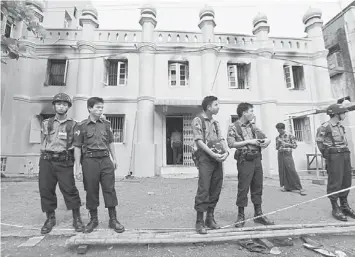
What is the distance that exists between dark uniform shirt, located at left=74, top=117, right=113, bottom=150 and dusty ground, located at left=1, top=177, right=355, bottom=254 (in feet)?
4.08

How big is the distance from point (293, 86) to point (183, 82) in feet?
18.0

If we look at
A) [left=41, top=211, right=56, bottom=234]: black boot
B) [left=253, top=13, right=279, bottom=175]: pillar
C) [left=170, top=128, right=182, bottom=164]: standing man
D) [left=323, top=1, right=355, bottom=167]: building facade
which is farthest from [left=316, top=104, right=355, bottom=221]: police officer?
[left=323, top=1, right=355, bottom=167]: building facade

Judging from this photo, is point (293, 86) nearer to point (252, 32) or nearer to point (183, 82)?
point (252, 32)

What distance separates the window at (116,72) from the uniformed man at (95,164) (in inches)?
292

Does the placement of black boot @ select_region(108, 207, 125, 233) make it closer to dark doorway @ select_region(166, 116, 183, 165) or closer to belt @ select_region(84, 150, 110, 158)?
belt @ select_region(84, 150, 110, 158)

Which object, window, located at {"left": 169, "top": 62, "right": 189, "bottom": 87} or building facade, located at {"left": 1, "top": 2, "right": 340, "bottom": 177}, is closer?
building facade, located at {"left": 1, "top": 2, "right": 340, "bottom": 177}

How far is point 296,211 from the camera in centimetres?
415

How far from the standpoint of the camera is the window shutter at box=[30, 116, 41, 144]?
9219 millimetres

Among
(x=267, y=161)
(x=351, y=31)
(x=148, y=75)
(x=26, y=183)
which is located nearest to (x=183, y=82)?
(x=148, y=75)

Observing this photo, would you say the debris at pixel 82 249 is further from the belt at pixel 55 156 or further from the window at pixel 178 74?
the window at pixel 178 74

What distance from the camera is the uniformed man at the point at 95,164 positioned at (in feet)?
9.47

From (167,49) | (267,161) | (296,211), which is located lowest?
(296,211)

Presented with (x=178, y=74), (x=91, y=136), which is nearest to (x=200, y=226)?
(x=91, y=136)

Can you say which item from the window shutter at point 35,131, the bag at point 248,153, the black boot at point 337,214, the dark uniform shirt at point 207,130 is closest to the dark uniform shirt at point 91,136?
the dark uniform shirt at point 207,130
